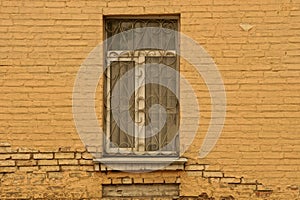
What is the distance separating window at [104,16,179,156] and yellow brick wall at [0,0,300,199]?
18cm

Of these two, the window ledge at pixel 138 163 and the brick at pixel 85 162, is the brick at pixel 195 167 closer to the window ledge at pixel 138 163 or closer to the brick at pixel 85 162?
the window ledge at pixel 138 163

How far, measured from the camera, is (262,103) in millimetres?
5828

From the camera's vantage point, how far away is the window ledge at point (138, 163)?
19.1 ft

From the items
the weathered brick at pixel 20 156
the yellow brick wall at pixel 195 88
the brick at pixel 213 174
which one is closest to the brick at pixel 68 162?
the yellow brick wall at pixel 195 88

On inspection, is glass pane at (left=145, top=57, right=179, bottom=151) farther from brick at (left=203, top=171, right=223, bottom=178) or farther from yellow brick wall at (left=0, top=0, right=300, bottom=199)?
brick at (left=203, top=171, right=223, bottom=178)

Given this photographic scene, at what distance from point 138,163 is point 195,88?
981 mm

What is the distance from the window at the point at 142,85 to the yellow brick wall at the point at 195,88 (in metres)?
0.18

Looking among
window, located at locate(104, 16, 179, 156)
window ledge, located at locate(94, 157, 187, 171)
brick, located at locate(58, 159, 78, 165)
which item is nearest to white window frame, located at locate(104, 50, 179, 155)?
window, located at locate(104, 16, 179, 156)

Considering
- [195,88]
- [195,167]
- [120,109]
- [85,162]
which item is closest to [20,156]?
[85,162]

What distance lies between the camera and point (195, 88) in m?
5.89

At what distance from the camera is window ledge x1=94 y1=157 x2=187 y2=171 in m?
5.83

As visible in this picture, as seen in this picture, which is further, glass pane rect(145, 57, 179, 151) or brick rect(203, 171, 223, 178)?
glass pane rect(145, 57, 179, 151)

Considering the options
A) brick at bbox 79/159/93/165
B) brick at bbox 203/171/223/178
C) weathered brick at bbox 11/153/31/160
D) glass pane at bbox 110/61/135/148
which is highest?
glass pane at bbox 110/61/135/148

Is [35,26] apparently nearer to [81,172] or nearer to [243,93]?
[81,172]
